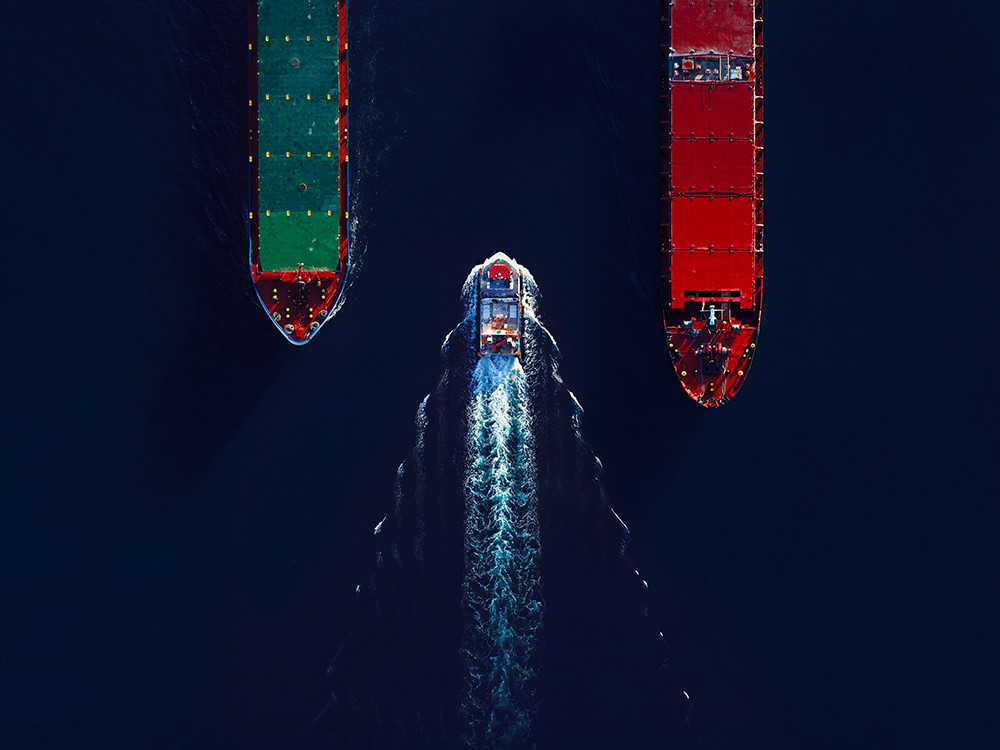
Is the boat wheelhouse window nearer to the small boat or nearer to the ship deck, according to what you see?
the small boat

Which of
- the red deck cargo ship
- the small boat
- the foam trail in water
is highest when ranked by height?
the red deck cargo ship

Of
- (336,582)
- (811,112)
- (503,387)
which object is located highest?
(811,112)

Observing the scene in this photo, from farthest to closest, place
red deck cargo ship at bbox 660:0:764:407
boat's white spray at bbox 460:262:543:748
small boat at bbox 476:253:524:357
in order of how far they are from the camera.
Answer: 1. red deck cargo ship at bbox 660:0:764:407
2. small boat at bbox 476:253:524:357
3. boat's white spray at bbox 460:262:543:748

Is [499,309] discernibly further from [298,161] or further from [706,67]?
[706,67]

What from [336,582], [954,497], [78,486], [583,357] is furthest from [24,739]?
[954,497]

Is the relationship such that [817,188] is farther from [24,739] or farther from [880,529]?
[24,739]

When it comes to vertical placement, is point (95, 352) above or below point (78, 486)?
above

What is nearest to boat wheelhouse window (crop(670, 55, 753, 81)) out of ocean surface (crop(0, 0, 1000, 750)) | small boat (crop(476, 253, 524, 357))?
ocean surface (crop(0, 0, 1000, 750))
